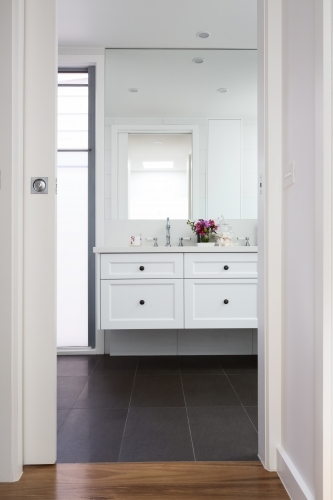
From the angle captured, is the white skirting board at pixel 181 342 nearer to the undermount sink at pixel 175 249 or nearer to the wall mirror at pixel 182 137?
the undermount sink at pixel 175 249

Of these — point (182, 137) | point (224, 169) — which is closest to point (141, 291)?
point (224, 169)

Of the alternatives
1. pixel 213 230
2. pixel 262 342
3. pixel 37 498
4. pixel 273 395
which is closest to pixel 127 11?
pixel 213 230

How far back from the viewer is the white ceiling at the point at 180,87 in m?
3.16

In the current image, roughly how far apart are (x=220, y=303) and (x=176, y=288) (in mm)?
323

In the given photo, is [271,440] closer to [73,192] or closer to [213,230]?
[213,230]

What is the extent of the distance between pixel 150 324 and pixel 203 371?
1.56 ft

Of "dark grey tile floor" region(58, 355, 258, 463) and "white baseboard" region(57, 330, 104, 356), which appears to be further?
"white baseboard" region(57, 330, 104, 356)

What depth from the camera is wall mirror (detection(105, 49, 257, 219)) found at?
3.17 metres

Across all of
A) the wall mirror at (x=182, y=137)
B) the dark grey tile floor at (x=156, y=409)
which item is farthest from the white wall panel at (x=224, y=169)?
the dark grey tile floor at (x=156, y=409)

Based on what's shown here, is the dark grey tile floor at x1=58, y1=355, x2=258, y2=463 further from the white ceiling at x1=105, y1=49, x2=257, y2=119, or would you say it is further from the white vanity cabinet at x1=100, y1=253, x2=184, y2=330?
the white ceiling at x1=105, y1=49, x2=257, y2=119

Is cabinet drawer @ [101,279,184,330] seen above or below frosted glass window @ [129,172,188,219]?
below

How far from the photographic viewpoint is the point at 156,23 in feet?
9.11

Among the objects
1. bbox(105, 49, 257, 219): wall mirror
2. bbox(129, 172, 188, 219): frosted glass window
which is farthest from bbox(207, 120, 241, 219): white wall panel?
bbox(129, 172, 188, 219): frosted glass window

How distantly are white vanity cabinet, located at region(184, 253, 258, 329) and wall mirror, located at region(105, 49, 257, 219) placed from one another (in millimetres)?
569
